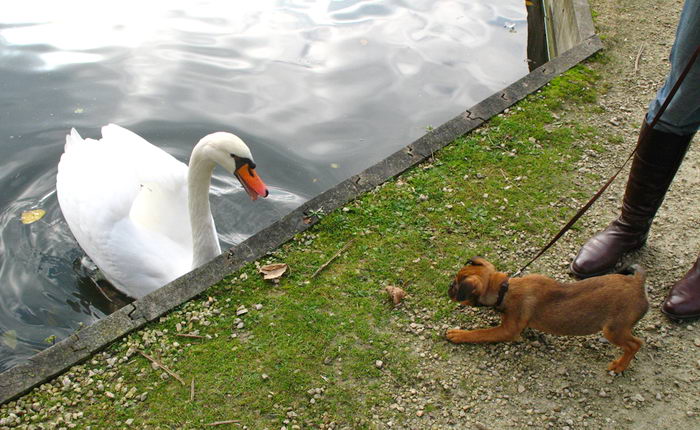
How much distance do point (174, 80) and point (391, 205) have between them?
12.8 ft

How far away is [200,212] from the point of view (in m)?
4.27

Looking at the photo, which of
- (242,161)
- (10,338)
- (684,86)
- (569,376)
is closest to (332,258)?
(242,161)

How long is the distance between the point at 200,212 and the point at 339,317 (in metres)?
1.30

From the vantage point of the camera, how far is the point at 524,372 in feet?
11.1

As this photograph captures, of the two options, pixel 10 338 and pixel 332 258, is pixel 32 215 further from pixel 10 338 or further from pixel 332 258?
pixel 332 258

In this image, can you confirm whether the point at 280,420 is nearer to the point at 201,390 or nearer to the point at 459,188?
the point at 201,390

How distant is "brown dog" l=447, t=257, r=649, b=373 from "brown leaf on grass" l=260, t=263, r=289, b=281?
44.0 inches

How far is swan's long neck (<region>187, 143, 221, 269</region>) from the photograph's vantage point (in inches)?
163

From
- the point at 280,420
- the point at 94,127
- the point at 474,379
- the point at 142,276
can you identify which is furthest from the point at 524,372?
the point at 94,127

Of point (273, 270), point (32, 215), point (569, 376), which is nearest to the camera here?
point (569, 376)

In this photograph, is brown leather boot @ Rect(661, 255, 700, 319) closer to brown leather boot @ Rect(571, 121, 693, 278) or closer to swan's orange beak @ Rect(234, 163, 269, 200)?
Result: brown leather boot @ Rect(571, 121, 693, 278)

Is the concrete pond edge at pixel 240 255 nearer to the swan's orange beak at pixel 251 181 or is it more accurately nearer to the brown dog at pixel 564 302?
the swan's orange beak at pixel 251 181

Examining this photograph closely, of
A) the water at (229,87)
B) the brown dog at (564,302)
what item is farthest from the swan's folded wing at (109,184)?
the brown dog at (564,302)

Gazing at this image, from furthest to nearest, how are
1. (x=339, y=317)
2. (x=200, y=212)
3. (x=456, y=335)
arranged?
1. (x=200, y=212)
2. (x=339, y=317)
3. (x=456, y=335)
